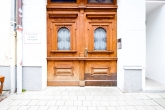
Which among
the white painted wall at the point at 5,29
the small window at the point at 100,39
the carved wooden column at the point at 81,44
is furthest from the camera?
the small window at the point at 100,39

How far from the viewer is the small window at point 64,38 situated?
6477 mm

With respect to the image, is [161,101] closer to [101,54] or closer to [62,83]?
[101,54]

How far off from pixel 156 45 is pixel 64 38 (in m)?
3.44

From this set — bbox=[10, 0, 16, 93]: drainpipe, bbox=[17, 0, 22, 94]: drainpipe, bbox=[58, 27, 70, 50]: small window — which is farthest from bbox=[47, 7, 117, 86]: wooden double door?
bbox=[10, 0, 16, 93]: drainpipe

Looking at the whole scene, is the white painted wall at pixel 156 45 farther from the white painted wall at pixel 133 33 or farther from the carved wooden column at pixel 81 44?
the carved wooden column at pixel 81 44

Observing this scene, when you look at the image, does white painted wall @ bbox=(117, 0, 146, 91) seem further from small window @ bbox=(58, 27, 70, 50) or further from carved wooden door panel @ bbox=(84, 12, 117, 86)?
small window @ bbox=(58, 27, 70, 50)

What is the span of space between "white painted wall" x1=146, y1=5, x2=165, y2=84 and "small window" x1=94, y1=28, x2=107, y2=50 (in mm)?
1955

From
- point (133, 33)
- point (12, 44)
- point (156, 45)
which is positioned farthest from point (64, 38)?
point (156, 45)

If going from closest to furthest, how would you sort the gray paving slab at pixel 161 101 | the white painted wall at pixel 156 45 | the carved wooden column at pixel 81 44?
the gray paving slab at pixel 161 101 < the white painted wall at pixel 156 45 < the carved wooden column at pixel 81 44

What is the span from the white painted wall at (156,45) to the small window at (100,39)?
196 centimetres

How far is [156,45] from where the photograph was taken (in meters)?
6.70

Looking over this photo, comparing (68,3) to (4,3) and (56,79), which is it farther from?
(56,79)

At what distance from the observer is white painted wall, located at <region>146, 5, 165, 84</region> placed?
6246 mm

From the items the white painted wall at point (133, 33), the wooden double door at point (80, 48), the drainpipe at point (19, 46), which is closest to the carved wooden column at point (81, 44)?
the wooden double door at point (80, 48)
